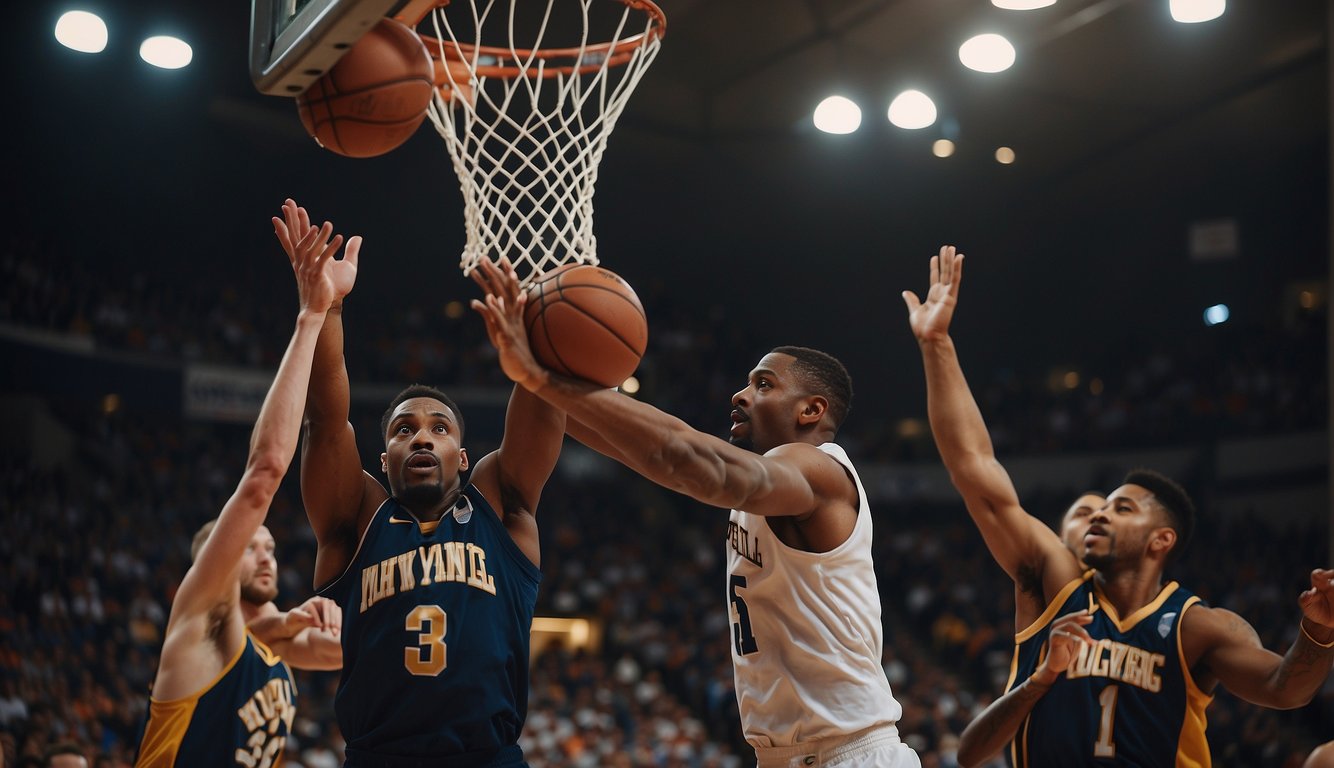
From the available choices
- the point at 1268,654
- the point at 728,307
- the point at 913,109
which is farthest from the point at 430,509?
the point at 728,307

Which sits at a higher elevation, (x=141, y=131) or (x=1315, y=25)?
(x=141, y=131)

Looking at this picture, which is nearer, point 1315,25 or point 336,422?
point 336,422

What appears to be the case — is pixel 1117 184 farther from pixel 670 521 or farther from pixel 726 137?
pixel 670 521

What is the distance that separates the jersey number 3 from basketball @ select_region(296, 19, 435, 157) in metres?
1.36

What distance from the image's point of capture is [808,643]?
3.55 m

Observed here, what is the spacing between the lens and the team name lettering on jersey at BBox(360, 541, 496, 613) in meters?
3.55

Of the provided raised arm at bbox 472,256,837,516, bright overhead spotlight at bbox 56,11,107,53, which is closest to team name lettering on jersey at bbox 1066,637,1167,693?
raised arm at bbox 472,256,837,516

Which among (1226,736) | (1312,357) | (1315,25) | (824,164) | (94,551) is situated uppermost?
(824,164)

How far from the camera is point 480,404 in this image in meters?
17.2

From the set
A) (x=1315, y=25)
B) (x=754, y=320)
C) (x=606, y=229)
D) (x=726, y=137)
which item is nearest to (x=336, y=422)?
(x=1315, y=25)

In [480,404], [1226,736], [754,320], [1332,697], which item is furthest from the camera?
[754,320]

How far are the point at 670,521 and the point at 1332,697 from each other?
9667 millimetres

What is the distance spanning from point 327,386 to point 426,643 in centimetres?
77

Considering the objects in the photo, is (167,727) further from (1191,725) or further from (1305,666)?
(1305,666)
